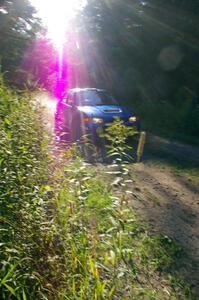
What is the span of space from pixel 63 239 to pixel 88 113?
5.99 m

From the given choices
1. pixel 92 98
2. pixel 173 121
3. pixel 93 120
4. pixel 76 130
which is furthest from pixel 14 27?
pixel 93 120

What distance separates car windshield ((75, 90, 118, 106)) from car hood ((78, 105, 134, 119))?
17.0 inches

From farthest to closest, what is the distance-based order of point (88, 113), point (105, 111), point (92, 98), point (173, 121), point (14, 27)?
point (14, 27) < point (173, 121) < point (92, 98) < point (105, 111) < point (88, 113)

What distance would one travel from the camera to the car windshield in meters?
9.44

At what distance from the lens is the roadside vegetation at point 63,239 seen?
2375 mm

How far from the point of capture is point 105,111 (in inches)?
340

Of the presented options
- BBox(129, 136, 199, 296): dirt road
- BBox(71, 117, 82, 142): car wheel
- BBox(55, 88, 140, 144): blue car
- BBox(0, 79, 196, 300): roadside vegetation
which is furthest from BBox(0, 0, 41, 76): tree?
BBox(0, 79, 196, 300): roadside vegetation

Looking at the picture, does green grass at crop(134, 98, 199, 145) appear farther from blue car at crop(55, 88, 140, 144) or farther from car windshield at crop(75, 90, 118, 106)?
blue car at crop(55, 88, 140, 144)

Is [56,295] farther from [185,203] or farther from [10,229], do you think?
[185,203]

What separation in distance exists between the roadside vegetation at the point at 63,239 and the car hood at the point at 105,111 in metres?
4.26

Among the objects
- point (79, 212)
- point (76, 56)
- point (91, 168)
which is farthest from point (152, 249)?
point (76, 56)

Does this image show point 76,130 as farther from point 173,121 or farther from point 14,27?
point 14,27

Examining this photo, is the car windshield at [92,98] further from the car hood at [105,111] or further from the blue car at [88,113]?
the car hood at [105,111]

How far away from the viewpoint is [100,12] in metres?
21.0
